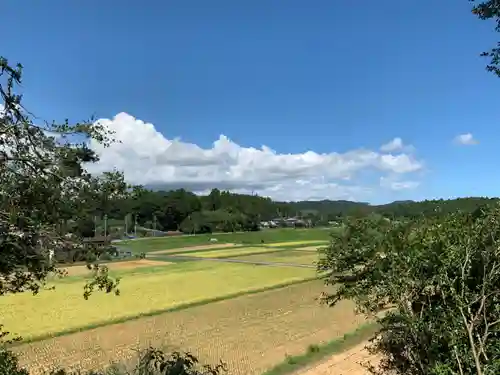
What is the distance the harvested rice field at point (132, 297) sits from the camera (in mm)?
24375

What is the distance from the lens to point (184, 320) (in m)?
25.1

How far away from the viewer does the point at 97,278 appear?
215 inches

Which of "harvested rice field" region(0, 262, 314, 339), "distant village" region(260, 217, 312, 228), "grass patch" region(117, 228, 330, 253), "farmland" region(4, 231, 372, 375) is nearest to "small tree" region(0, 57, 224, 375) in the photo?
"farmland" region(4, 231, 372, 375)

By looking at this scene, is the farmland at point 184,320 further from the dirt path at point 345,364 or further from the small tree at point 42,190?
the small tree at point 42,190

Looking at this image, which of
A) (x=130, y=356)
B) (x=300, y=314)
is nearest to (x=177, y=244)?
(x=300, y=314)

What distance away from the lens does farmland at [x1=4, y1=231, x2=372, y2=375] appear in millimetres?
18266

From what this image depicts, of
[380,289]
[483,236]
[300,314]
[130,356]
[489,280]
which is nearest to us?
[489,280]

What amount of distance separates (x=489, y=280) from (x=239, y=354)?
537 inches

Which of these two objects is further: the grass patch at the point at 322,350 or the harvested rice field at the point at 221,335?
the harvested rice field at the point at 221,335

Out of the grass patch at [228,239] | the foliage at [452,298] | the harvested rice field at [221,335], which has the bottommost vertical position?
the harvested rice field at [221,335]

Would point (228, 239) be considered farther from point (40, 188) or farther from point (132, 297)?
point (40, 188)

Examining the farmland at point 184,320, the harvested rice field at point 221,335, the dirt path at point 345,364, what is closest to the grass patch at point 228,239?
the farmland at point 184,320

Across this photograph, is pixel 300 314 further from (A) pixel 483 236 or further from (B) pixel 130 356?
(A) pixel 483 236

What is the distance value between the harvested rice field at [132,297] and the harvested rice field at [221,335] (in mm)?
1938
